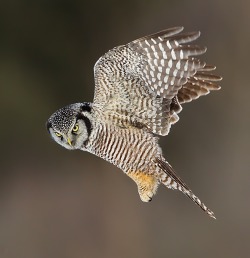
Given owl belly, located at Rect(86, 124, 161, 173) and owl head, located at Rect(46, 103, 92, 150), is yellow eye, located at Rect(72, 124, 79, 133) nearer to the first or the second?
owl head, located at Rect(46, 103, 92, 150)

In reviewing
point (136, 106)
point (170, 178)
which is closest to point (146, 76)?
point (136, 106)

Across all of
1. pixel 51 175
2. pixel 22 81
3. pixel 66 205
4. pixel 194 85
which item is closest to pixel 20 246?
pixel 66 205

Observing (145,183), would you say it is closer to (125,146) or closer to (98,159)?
(125,146)

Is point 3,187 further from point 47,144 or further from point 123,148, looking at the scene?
point 123,148

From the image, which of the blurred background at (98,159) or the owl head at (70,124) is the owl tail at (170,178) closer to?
the owl head at (70,124)

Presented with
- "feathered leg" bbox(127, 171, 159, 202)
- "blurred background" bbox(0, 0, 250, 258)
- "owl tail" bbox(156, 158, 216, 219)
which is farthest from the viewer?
"blurred background" bbox(0, 0, 250, 258)

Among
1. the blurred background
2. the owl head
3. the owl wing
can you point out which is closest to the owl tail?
the owl wing
